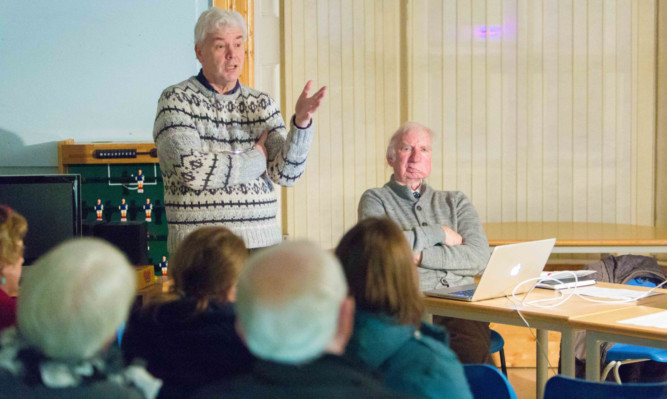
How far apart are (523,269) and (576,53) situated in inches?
122

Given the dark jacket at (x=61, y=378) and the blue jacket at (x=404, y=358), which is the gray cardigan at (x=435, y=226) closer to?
the blue jacket at (x=404, y=358)

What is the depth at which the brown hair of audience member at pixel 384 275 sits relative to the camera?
4.29ft

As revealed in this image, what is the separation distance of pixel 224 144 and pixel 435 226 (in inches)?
35.4

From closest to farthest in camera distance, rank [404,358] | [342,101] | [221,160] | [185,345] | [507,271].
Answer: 1. [404,358]
2. [185,345]
3. [507,271]
4. [221,160]
5. [342,101]

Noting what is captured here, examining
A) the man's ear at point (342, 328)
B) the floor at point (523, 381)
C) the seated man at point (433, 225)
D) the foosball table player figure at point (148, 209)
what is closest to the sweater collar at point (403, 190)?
the seated man at point (433, 225)

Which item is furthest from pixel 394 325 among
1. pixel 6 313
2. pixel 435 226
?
pixel 435 226

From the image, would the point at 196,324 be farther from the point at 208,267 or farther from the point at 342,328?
the point at 342,328

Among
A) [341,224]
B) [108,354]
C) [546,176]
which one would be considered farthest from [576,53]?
[108,354]

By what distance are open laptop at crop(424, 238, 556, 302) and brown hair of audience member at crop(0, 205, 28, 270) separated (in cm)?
137

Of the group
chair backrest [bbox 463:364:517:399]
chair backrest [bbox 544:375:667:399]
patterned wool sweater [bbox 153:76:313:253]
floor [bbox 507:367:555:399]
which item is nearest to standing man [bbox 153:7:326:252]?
patterned wool sweater [bbox 153:76:313:253]

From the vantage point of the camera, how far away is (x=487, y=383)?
66.2 inches

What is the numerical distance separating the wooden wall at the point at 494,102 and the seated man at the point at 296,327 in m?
4.03

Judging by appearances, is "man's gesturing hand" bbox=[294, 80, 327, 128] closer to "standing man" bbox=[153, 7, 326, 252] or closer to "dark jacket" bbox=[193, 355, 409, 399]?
"standing man" bbox=[153, 7, 326, 252]

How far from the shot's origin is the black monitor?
3289 millimetres
